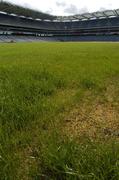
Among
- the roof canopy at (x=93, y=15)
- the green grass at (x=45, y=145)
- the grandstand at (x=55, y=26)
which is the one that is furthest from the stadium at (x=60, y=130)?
the roof canopy at (x=93, y=15)

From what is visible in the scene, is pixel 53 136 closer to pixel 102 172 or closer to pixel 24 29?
pixel 102 172

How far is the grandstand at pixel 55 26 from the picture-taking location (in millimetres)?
88006

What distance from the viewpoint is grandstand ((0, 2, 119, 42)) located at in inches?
3465

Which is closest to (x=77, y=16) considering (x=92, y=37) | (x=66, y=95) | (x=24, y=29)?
(x=92, y=37)

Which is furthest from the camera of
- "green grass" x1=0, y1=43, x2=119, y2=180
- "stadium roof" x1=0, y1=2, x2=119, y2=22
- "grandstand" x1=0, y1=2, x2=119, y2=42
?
"grandstand" x1=0, y1=2, x2=119, y2=42

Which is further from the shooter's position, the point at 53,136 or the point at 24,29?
the point at 24,29

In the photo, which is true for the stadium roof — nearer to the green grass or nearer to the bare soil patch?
the green grass

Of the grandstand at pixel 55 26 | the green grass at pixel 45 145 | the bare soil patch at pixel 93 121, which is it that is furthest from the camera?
the grandstand at pixel 55 26

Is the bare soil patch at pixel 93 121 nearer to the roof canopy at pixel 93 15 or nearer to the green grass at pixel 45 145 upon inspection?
the green grass at pixel 45 145

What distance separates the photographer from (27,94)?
161 inches

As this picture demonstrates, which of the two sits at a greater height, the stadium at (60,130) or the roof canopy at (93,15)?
the roof canopy at (93,15)

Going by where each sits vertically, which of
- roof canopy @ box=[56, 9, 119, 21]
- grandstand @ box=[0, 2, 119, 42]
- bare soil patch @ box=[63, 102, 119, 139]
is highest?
roof canopy @ box=[56, 9, 119, 21]

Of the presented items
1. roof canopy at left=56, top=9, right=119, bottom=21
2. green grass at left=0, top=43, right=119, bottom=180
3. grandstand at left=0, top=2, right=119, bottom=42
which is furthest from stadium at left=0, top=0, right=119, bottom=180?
roof canopy at left=56, top=9, right=119, bottom=21

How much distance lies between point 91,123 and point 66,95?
4.55 ft
